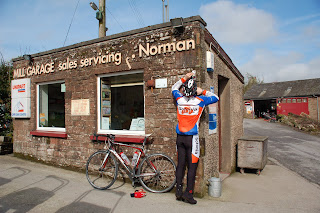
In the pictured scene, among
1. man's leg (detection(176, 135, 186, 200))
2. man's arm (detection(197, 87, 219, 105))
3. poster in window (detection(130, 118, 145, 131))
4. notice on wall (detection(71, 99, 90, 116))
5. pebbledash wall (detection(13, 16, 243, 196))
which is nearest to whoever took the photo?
man's leg (detection(176, 135, 186, 200))

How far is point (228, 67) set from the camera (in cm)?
666

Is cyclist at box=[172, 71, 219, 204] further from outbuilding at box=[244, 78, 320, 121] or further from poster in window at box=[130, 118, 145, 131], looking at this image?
outbuilding at box=[244, 78, 320, 121]

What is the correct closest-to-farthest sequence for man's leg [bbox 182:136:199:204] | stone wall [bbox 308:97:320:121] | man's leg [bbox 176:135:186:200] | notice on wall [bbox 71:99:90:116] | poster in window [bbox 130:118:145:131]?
man's leg [bbox 182:136:199:204]
man's leg [bbox 176:135:186:200]
poster in window [bbox 130:118:145:131]
notice on wall [bbox 71:99:90:116]
stone wall [bbox 308:97:320:121]

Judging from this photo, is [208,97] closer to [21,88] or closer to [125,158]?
[125,158]

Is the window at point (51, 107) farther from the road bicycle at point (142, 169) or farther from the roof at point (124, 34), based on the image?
the road bicycle at point (142, 169)

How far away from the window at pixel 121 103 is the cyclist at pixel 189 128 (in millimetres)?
1395

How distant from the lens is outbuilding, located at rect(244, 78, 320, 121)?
33.9 m

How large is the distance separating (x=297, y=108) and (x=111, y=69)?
34.2 meters

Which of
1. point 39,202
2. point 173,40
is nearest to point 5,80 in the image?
point 39,202

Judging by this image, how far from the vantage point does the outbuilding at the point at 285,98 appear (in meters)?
33.9

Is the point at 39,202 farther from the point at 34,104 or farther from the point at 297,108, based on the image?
the point at 297,108

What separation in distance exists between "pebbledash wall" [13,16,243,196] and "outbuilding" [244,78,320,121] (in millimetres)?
30184

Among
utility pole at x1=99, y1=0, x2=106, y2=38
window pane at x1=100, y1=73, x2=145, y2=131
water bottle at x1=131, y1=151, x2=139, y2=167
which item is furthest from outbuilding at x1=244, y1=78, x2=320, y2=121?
water bottle at x1=131, y1=151, x2=139, y2=167

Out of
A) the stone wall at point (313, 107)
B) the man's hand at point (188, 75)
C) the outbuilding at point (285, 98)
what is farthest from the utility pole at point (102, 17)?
the stone wall at point (313, 107)
